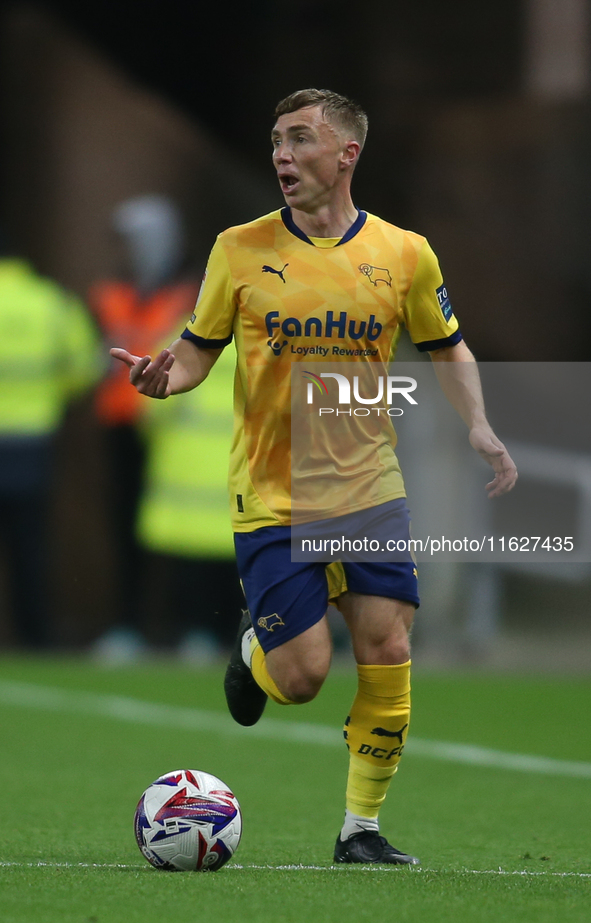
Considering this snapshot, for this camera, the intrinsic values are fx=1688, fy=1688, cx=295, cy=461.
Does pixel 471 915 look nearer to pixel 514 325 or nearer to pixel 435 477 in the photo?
pixel 435 477

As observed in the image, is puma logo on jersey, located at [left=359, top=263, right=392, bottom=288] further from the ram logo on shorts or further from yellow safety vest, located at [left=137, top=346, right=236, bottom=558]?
yellow safety vest, located at [left=137, top=346, right=236, bottom=558]

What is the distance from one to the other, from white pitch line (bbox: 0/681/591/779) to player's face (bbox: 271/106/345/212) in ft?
10.3

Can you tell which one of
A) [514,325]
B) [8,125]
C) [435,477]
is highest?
[8,125]

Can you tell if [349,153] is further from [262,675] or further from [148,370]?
[262,675]

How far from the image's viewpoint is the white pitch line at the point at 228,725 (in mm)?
7402

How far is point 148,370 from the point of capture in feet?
15.3

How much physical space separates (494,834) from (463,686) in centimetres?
442

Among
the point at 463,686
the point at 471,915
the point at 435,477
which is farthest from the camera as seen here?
Answer: the point at 435,477

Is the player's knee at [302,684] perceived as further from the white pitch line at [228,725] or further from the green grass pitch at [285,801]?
the white pitch line at [228,725]

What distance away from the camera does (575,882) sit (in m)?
4.46

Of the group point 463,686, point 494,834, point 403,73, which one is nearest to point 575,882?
point 494,834

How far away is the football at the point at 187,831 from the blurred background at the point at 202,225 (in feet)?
A: 21.0

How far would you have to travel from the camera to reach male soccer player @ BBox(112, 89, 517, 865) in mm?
4891

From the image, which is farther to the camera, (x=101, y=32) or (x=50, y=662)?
(x=101, y=32)
